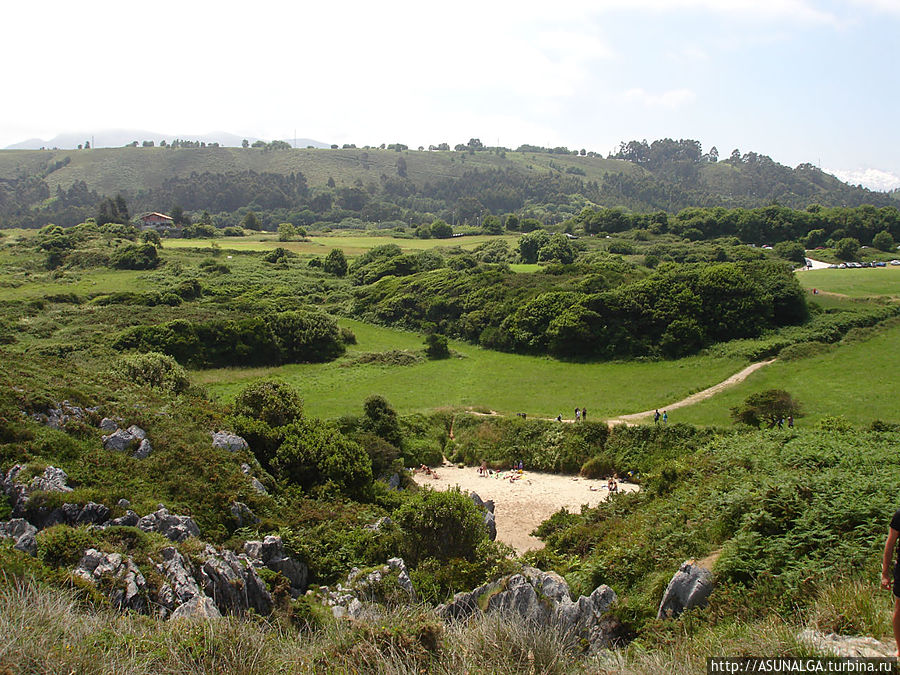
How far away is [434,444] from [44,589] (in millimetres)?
19346

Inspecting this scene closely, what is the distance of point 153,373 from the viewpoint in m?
26.2

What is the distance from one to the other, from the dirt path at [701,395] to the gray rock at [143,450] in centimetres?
1861

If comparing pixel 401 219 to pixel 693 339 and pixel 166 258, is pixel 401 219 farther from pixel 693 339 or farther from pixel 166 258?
pixel 693 339

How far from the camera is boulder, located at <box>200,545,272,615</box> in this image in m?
10.9

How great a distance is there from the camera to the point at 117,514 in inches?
488

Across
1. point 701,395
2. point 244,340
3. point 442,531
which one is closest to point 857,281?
point 701,395

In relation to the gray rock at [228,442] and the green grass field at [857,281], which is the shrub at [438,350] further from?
the green grass field at [857,281]

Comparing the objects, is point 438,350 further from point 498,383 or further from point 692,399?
point 692,399

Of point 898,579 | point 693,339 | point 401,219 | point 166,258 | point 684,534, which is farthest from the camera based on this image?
point 401,219

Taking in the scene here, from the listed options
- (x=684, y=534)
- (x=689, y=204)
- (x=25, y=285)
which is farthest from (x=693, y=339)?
(x=689, y=204)

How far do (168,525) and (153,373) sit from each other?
15.6 meters

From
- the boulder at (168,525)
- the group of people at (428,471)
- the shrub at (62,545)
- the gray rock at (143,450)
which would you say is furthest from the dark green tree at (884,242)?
the shrub at (62,545)

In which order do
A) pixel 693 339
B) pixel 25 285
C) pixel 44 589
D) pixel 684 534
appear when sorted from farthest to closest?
pixel 25 285, pixel 693 339, pixel 684 534, pixel 44 589

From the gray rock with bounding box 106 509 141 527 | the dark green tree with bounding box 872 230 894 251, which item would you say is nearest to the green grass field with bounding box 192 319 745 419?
the gray rock with bounding box 106 509 141 527
